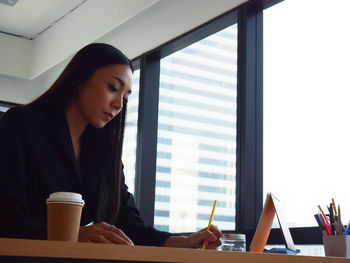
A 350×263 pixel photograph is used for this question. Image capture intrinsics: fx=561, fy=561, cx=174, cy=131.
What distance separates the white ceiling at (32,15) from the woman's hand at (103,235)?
3.32 meters

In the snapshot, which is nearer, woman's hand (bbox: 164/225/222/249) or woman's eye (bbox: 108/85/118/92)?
woman's hand (bbox: 164/225/222/249)

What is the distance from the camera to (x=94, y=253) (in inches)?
34.2

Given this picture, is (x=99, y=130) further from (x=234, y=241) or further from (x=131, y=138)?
(x=131, y=138)

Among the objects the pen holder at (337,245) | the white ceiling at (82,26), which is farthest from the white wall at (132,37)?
the pen holder at (337,245)

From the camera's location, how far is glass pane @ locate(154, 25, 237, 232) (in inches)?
121

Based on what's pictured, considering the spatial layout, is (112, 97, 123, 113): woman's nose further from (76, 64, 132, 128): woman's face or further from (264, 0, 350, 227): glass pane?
(264, 0, 350, 227): glass pane

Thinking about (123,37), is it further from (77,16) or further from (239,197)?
(239,197)

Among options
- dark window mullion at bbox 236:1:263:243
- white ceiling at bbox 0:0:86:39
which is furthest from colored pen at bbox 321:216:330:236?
white ceiling at bbox 0:0:86:39

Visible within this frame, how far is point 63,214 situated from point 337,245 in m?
0.95

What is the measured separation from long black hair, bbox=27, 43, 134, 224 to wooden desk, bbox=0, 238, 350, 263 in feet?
2.54

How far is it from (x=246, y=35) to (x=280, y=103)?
1.39 feet

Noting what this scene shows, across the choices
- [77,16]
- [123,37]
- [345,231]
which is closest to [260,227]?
[345,231]

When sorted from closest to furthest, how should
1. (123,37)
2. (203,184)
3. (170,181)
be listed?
(203,184) < (170,181) < (123,37)

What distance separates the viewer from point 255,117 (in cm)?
279
